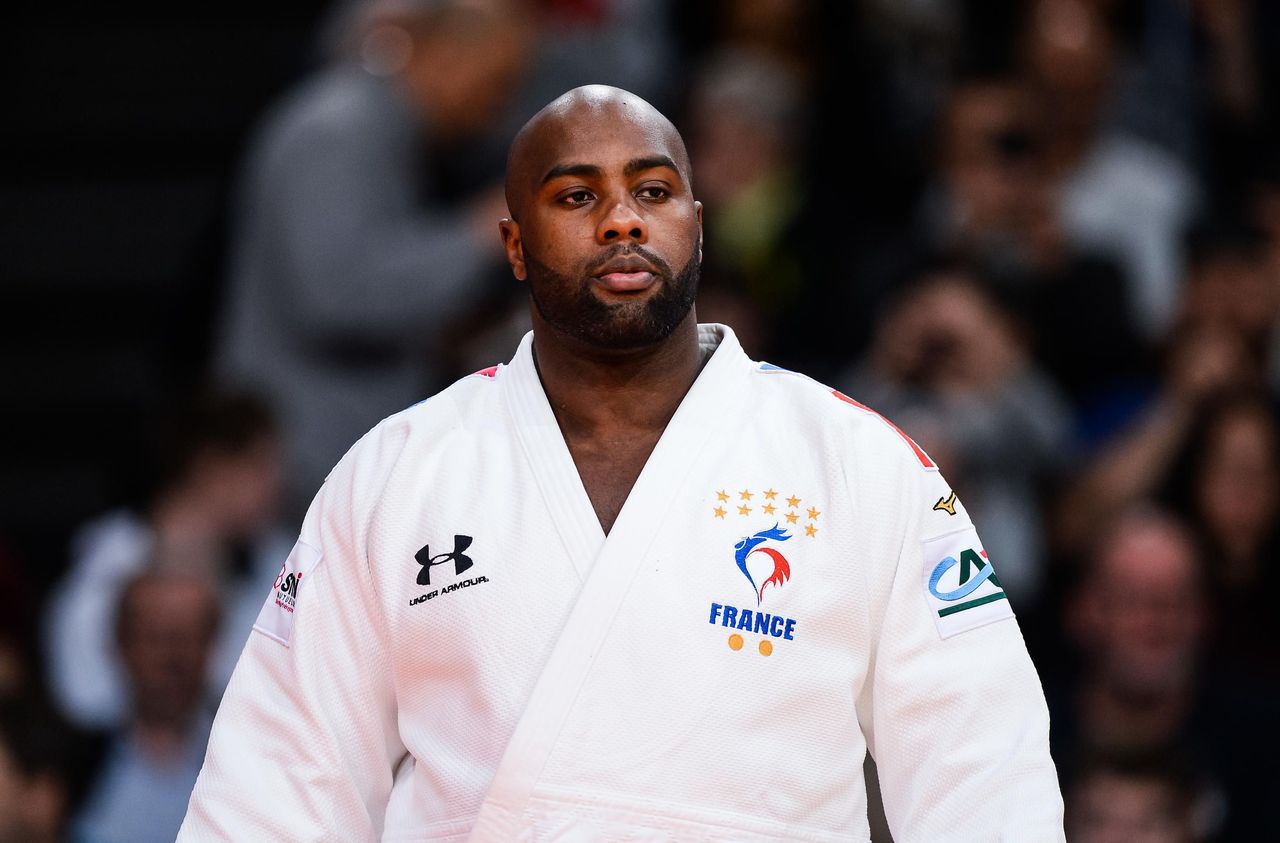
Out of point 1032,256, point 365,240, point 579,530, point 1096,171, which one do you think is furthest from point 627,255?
point 1096,171

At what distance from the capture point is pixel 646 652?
11.2ft

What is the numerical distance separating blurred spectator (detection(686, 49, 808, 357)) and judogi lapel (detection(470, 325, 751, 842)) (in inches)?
145

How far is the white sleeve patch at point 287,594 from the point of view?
3666 mm

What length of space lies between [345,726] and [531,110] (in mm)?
4779

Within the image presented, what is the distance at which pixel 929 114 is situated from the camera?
8555mm

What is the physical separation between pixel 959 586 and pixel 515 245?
0.98 meters

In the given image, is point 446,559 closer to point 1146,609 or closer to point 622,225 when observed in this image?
point 622,225

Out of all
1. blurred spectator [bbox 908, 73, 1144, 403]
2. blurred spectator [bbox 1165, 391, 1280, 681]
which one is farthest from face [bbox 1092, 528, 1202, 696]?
blurred spectator [bbox 908, 73, 1144, 403]

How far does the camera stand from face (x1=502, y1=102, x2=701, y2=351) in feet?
11.5

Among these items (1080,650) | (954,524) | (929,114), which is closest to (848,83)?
(929,114)

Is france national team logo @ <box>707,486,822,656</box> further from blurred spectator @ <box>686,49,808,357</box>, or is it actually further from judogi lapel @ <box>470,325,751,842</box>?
blurred spectator @ <box>686,49,808,357</box>

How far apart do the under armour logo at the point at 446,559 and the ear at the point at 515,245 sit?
1.60ft

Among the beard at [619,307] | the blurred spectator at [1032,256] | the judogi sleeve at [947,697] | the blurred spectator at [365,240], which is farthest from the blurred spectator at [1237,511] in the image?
the beard at [619,307]

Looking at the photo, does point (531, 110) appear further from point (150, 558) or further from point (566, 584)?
point (566, 584)
